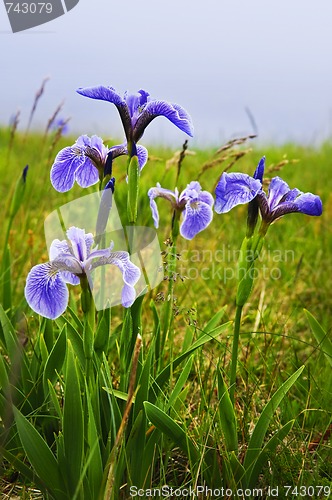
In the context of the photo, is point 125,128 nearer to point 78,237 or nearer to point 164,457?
point 78,237

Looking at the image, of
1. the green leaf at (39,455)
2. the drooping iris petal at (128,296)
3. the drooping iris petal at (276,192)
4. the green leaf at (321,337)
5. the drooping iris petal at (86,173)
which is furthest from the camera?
the green leaf at (321,337)

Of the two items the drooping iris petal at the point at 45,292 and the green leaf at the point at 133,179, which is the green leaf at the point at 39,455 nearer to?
the drooping iris petal at the point at 45,292

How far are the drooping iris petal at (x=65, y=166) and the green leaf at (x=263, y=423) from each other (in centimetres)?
103

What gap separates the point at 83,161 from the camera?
7.02 feet

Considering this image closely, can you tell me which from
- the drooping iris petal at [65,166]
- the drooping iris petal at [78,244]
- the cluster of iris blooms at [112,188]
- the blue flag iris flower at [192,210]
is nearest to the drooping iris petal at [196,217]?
the blue flag iris flower at [192,210]

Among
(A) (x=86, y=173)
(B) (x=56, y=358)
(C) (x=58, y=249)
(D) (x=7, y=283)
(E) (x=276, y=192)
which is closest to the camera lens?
(C) (x=58, y=249)

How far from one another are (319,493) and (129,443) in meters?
0.69

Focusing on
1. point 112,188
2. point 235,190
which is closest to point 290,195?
point 235,190

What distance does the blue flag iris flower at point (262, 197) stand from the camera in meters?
1.99

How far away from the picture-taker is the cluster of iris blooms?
1924 millimetres

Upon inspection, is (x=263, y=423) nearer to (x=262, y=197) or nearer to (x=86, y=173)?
(x=262, y=197)

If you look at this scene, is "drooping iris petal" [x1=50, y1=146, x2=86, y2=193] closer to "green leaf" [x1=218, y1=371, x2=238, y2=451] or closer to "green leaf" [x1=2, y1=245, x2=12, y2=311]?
"green leaf" [x1=218, y1=371, x2=238, y2=451]

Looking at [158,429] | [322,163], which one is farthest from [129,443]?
[322,163]

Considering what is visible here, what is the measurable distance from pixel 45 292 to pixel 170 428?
62 centimetres
